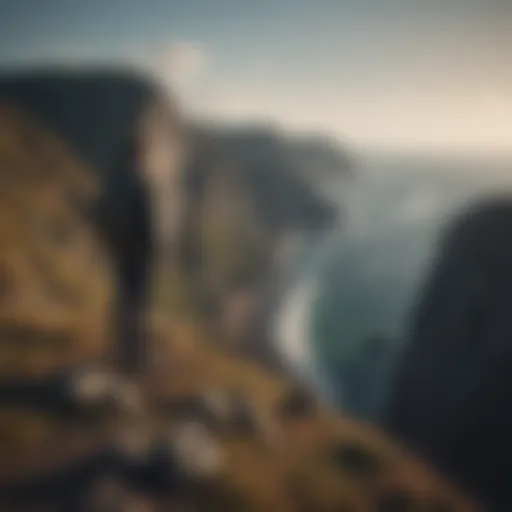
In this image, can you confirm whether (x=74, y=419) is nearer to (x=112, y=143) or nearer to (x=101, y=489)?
(x=101, y=489)

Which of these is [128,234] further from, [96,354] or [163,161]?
[96,354]

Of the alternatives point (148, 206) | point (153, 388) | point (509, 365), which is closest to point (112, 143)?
point (148, 206)

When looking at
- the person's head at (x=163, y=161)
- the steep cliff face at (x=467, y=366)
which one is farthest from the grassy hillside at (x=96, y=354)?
the person's head at (x=163, y=161)

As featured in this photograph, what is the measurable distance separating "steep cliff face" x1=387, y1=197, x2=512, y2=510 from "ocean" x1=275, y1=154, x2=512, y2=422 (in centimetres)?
7

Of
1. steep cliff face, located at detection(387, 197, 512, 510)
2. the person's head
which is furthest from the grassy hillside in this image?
the person's head

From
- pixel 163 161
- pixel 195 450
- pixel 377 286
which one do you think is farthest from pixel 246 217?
pixel 195 450

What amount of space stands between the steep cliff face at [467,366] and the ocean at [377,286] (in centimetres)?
7

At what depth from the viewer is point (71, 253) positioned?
3016 millimetres

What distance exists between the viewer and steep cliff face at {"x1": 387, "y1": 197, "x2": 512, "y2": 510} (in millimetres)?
2781

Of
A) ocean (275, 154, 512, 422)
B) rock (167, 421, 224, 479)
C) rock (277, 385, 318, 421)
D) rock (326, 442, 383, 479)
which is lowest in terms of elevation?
rock (167, 421, 224, 479)

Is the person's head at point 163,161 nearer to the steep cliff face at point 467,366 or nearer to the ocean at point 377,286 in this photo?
the ocean at point 377,286

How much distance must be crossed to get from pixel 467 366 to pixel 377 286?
1.37 ft

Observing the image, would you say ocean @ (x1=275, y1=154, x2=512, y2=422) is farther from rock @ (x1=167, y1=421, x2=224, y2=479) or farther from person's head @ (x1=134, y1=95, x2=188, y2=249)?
person's head @ (x1=134, y1=95, x2=188, y2=249)

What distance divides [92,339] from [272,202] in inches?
33.3
